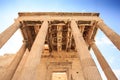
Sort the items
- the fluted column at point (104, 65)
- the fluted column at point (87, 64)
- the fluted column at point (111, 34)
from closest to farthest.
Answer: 1. the fluted column at point (87, 64)
2. the fluted column at point (111, 34)
3. the fluted column at point (104, 65)

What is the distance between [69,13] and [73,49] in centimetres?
643

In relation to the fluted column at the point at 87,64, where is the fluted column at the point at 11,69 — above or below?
above

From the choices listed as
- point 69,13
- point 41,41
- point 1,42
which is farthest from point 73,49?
point 1,42

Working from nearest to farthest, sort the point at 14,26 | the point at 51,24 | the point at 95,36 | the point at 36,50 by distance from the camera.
→ the point at 36,50 < the point at 14,26 < the point at 51,24 < the point at 95,36

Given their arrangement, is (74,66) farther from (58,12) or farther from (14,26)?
(14,26)

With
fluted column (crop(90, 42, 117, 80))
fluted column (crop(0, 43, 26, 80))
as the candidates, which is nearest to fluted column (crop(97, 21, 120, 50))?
fluted column (crop(90, 42, 117, 80))

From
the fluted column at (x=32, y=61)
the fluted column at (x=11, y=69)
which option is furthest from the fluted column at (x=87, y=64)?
the fluted column at (x=11, y=69)

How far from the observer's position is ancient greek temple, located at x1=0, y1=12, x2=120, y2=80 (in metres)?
14.8

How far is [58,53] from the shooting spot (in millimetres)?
24266

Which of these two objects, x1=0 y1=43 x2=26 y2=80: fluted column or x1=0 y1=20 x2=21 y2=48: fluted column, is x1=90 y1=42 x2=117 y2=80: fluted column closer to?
x1=0 y1=43 x2=26 y2=80: fluted column

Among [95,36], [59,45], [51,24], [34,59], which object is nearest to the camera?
[34,59]

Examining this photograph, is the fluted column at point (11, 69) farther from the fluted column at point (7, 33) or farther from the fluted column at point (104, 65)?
the fluted column at point (104, 65)

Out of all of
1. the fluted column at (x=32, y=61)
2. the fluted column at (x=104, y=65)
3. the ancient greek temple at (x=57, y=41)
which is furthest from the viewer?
the fluted column at (x=104, y=65)

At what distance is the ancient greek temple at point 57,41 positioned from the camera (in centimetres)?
1484
